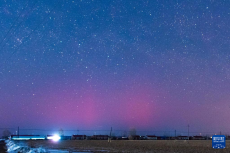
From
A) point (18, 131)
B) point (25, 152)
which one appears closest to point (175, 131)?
point (18, 131)

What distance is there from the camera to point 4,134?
13125cm

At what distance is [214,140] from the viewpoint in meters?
21.3

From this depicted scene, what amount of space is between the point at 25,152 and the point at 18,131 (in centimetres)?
9499

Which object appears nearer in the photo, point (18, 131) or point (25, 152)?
point (25, 152)

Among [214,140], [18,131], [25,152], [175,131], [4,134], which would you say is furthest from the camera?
[175,131]

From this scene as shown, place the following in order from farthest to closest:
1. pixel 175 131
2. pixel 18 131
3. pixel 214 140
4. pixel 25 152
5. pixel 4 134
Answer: pixel 175 131, pixel 4 134, pixel 18 131, pixel 25 152, pixel 214 140

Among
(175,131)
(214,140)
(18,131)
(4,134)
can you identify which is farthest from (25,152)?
(175,131)

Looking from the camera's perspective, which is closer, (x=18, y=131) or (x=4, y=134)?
(x=18, y=131)

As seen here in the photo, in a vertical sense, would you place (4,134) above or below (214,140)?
below

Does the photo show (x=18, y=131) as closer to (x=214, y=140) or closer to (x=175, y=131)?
(x=175, y=131)

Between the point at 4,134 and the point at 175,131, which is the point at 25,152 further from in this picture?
the point at 175,131

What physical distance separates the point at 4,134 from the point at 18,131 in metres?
12.8

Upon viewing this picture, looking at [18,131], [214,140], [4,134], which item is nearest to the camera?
[214,140]

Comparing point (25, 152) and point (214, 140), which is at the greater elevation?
point (214, 140)
